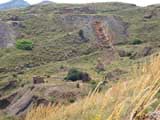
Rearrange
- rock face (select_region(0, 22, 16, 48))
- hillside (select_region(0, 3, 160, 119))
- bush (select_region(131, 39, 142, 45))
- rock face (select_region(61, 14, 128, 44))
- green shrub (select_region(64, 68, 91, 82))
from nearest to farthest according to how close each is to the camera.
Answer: hillside (select_region(0, 3, 160, 119)) < green shrub (select_region(64, 68, 91, 82)) < bush (select_region(131, 39, 142, 45)) < rock face (select_region(61, 14, 128, 44)) < rock face (select_region(0, 22, 16, 48))

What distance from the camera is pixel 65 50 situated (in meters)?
70.3

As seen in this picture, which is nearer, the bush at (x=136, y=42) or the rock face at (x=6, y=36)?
the bush at (x=136, y=42)

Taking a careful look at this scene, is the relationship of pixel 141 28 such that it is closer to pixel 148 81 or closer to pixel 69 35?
pixel 69 35

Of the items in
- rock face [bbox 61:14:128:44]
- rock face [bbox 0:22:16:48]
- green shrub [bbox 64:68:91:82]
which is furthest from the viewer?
rock face [bbox 0:22:16:48]

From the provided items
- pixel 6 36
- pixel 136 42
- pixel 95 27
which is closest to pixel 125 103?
pixel 95 27

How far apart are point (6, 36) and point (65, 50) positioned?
14.3 metres

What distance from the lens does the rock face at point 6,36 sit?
79438 millimetres

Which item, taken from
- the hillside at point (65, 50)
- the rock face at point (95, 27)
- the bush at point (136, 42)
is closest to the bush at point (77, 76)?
the hillside at point (65, 50)

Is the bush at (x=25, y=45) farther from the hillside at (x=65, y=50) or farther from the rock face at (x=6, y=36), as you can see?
the rock face at (x=6, y=36)

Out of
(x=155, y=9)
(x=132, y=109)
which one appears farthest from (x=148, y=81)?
(x=155, y=9)

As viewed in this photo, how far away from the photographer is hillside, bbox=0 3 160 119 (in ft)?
124

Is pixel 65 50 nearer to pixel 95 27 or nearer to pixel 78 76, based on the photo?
pixel 95 27

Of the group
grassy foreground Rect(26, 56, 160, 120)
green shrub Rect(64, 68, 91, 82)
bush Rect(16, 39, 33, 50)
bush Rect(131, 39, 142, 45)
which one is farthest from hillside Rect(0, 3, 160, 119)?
grassy foreground Rect(26, 56, 160, 120)

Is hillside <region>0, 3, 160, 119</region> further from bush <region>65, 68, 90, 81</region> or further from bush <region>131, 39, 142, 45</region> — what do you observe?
bush <region>65, 68, 90, 81</region>
